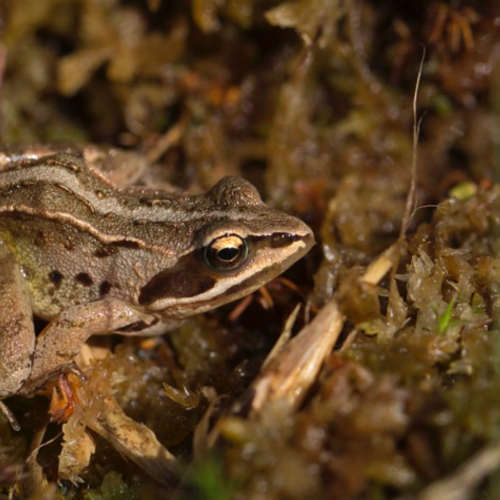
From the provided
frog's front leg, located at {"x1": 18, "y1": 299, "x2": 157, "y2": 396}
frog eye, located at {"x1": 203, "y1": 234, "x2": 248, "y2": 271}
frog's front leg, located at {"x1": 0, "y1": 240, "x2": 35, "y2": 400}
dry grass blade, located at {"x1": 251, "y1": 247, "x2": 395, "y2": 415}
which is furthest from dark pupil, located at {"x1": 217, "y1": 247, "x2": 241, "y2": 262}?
frog's front leg, located at {"x1": 0, "y1": 240, "x2": 35, "y2": 400}

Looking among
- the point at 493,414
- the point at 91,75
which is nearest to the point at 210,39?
the point at 91,75

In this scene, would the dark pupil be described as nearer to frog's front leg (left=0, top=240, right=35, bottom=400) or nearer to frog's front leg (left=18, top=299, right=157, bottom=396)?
frog's front leg (left=18, top=299, right=157, bottom=396)

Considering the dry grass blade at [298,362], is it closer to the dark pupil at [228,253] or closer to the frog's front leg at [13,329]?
the dark pupil at [228,253]

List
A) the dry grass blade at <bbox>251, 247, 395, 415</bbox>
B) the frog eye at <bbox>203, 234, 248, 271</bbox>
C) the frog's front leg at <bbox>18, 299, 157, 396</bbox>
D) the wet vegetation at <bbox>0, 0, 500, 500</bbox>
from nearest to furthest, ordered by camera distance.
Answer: the wet vegetation at <bbox>0, 0, 500, 500</bbox> < the dry grass blade at <bbox>251, 247, 395, 415</bbox> < the frog eye at <bbox>203, 234, 248, 271</bbox> < the frog's front leg at <bbox>18, 299, 157, 396</bbox>

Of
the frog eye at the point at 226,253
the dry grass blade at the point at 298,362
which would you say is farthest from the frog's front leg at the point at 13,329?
the dry grass blade at the point at 298,362

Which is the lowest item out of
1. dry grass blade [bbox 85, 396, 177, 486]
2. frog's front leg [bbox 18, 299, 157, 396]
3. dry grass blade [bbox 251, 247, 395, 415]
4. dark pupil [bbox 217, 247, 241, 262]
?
dry grass blade [bbox 85, 396, 177, 486]

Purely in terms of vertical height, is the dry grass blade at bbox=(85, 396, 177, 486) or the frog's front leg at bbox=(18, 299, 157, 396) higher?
the frog's front leg at bbox=(18, 299, 157, 396)

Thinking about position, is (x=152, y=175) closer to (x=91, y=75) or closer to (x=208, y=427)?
(x=91, y=75)
